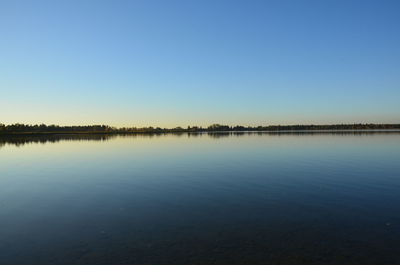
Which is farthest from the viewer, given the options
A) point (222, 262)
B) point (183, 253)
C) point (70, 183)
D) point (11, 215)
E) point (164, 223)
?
point (70, 183)

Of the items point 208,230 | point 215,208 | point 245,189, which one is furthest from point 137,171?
point 208,230

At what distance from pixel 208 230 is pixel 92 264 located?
594cm

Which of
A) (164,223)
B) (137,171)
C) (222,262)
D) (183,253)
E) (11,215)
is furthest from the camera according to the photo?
(137,171)

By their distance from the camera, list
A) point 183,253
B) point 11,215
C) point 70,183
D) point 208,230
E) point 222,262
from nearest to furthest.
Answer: point 222,262 → point 183,253 → point 208,230 → point 11,215 → point 70,183

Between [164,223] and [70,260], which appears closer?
[70,260]

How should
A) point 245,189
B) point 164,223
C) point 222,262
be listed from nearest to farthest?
point 222,262 < point 164,223 < point 245,189

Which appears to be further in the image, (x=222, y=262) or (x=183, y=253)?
(x=183, y=253)

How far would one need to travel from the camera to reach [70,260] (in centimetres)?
1202

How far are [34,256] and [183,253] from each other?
21.0ft

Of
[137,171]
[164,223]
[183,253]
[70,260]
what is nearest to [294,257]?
[183,253]

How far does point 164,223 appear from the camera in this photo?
16.4m

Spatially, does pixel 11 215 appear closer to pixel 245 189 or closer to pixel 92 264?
pixel 92 264

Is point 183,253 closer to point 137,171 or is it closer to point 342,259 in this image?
point 342,259

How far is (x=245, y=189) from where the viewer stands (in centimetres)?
2523
